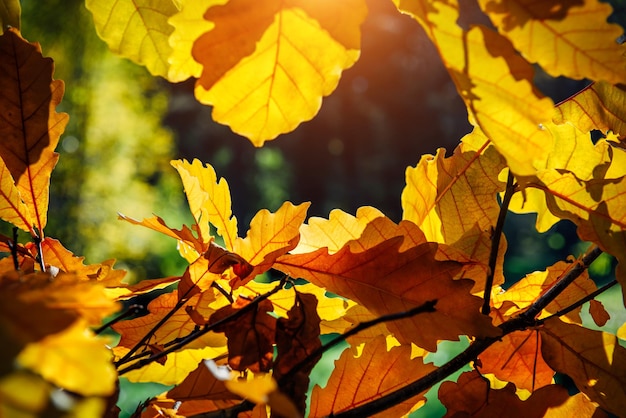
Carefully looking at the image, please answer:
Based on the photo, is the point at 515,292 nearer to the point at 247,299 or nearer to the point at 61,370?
the point at 247,299

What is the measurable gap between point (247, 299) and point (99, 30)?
0.17 meters

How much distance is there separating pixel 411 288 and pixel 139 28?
21 cm

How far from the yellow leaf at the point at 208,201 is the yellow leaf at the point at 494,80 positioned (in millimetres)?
166

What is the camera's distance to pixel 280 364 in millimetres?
295

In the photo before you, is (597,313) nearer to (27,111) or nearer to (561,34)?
(561,34)

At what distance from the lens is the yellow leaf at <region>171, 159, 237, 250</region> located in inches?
13.7

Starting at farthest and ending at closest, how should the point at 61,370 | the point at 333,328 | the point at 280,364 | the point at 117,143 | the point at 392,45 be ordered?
the point at 392,45, the point at 117,143, the point at 333,328, the point at 280,364, the point at 61,370

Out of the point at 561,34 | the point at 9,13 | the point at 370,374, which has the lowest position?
the point at 370,374

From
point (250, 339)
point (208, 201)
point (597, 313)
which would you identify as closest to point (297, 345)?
point (250, 339)

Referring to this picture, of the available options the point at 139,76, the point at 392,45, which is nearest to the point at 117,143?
the point at 139,76

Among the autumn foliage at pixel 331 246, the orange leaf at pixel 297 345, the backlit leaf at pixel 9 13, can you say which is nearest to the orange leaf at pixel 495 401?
the autumn foliage at pixel 331 246

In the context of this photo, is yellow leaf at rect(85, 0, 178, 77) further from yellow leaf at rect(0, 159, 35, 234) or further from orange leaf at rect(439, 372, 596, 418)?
orange leaf at rect(439, 372, 596, 418)

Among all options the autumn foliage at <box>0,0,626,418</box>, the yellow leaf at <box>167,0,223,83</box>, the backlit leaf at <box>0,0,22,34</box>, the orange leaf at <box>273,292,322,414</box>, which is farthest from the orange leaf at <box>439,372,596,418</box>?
the backlit leaf at <box>0,0,22,34</box>

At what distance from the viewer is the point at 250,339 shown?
309 mm
